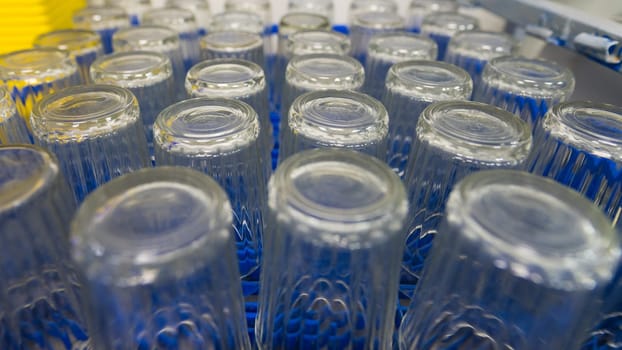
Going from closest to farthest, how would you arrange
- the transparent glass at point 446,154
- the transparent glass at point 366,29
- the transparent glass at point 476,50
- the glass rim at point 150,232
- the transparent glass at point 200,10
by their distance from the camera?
the glass rim at point 150,232, the transparent glass at point 446,154, the transparent glass at point 476,50, the transparent glass at point 366,29, the transparent glass at point 200,10

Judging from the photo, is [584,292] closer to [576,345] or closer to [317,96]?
[576,345]

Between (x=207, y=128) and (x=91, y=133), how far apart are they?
98mm

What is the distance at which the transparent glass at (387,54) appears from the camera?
1.72 ft

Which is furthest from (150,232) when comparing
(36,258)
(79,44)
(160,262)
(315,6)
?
(315,6)

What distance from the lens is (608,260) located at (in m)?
0.23

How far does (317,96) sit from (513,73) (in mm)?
229

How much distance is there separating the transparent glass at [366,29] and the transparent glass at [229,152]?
35 centimetres

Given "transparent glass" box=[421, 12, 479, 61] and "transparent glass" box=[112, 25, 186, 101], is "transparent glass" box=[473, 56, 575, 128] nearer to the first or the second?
"transparent glass" box=[421, 12, 479, 61]

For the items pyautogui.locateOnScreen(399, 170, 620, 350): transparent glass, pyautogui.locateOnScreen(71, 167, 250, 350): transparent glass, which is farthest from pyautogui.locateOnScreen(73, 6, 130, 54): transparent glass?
pyautogui.locateOnScreen(399, 170, 620, 350): transparent glass

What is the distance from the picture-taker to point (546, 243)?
23cm

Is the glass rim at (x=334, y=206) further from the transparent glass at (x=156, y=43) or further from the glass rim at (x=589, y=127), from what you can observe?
the transparent glass at (x=156, y=43)

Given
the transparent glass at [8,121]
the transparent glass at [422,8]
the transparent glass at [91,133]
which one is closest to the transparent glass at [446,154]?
the transparent glass at [91,133]

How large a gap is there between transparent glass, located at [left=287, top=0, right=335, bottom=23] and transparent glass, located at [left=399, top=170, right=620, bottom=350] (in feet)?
2.12

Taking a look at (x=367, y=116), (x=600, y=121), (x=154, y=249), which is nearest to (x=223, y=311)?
(x=154, y=249)
